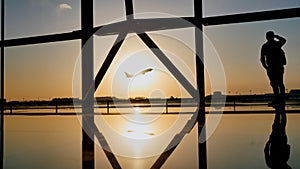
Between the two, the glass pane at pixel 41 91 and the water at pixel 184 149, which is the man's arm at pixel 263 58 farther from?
the glass pane at pixel 41 91

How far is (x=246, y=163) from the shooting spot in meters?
2.98

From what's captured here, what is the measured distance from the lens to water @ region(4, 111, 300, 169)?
3.02 meters

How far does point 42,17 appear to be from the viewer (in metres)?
3.60

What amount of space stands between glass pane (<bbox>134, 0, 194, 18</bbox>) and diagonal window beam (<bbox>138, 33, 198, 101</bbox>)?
15cm

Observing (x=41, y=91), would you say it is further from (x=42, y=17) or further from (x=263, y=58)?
(x=263, y=58)

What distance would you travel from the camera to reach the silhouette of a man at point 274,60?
2.03m

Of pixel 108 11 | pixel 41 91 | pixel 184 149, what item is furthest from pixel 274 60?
pixel 41 91

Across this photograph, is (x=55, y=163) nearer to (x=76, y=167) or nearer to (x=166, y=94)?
(x=76, y=167)

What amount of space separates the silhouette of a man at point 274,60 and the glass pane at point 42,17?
4.78 feet

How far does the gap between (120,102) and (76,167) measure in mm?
655

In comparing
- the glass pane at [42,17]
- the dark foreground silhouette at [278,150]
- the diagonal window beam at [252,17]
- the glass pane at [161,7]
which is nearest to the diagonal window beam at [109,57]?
the glass pane at [161,7]

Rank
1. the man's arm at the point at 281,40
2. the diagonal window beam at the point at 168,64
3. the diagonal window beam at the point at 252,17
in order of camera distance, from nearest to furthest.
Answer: the diagonal window beam at the point at 252,17
the man's arm at the point at 281,40
the diagonal window beam at the point at 168,64

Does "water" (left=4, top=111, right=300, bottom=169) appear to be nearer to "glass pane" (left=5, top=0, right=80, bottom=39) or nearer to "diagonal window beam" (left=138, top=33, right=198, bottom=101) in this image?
"diagonal window beam" (left=138, top=33, right=198, bottom=101)

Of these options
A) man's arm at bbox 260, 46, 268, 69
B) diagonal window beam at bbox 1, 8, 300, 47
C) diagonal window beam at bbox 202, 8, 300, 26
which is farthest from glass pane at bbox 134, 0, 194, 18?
man's arm at bbox 260, 46, 268, 69
